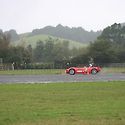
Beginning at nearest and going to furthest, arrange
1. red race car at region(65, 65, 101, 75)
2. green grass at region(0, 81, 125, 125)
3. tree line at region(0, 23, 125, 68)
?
green grass at region(0, 81, 125, 125), red race car at region(65, 65, 101, 75), tree line at region(0, 23, 125, 68)

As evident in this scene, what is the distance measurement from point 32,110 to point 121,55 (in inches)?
2916

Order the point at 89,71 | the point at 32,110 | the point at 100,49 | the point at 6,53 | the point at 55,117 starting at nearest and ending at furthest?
the point at 55,117
the point at 32,110
the point at 89,71
the point at 100,49
the point at 6,53

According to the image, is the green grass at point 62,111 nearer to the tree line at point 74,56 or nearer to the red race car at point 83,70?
the red race car at point 83,70

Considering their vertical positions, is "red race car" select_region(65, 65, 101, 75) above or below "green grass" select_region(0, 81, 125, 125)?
above

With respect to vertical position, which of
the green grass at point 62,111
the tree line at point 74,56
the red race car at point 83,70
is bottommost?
the green grass at point 62,111

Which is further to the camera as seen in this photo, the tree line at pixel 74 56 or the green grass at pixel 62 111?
the tree line at pixel 74 56

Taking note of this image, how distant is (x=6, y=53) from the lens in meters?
92.4

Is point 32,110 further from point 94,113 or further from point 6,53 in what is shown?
point 6,53

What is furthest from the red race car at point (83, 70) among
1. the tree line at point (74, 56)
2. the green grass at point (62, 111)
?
the tree line at point (74, 56)

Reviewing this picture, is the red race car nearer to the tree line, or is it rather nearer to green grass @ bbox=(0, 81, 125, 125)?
green grass @ bbox=(0, 81, 125, 125)

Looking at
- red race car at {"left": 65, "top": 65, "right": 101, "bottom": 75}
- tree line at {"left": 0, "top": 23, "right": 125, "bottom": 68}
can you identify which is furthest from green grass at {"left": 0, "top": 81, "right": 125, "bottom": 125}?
tree line at {"left": 0, "top": 23, "right": 125, "bottom": 68}

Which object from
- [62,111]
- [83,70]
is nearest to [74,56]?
[83,70]

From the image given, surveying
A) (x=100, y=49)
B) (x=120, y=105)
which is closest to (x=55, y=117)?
(x=120, y=105)

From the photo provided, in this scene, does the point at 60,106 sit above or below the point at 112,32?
below
